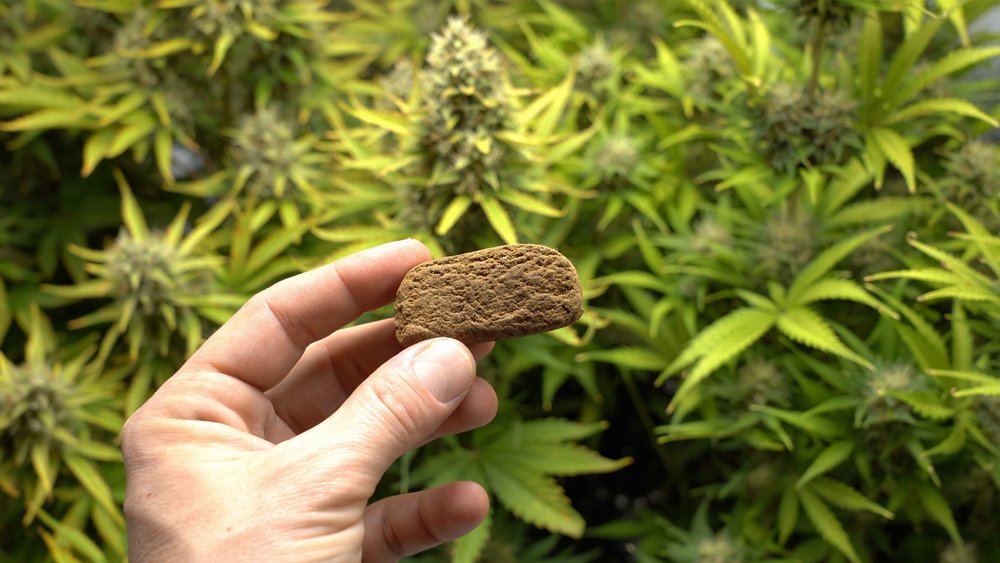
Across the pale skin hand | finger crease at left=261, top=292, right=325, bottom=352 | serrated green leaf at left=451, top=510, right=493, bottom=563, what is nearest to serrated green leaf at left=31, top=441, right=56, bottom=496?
the pale skin hand

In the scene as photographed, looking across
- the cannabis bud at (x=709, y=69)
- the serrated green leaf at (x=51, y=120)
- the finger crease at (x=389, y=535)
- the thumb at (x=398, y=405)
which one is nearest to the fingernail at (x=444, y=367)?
the thumb at (x=398, y=405)

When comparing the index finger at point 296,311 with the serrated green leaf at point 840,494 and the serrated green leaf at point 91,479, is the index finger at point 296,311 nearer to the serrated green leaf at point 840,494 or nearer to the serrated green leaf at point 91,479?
the serrated green leaf at point 91,479

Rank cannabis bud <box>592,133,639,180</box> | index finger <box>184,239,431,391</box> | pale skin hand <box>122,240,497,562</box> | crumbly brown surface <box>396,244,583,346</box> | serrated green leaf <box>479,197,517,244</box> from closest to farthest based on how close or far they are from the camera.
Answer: pale skin hand <box>122,240,497,562</box>, crumbly brown surface <box>396,244,583,346</box>, index finger <box>184,239,431,391</box>, serrated green leaf <box>479,197,517,244</box>, cannabis bud <box>592,133,639,180</box>

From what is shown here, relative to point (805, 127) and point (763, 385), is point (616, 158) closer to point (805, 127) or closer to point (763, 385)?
point (805, 127)

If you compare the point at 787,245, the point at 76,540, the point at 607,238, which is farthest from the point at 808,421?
the point at 76,540

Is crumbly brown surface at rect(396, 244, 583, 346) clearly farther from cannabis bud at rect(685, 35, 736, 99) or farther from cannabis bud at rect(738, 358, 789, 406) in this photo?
cannabis bud at rect(685, 35, 736, 99)

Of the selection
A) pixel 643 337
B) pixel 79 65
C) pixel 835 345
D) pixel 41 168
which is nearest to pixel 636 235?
pixel 643 337
